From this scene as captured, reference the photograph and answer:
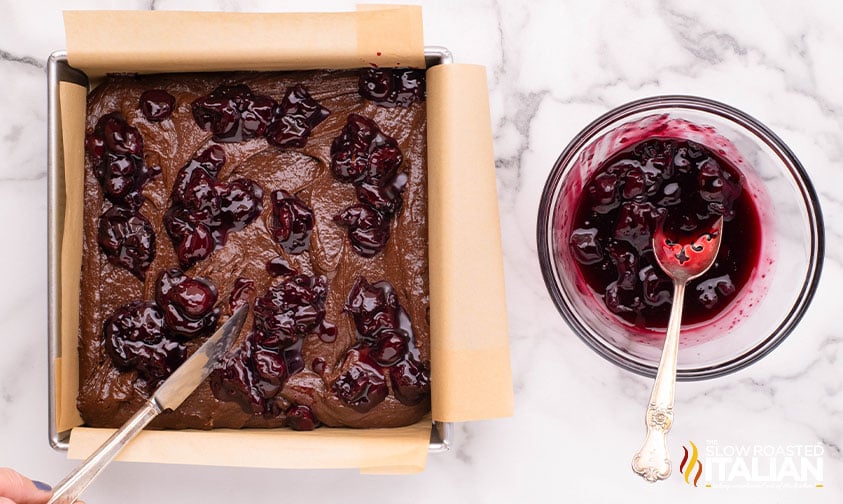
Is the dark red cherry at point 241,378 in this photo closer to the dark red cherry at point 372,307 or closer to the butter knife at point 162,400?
the butter knife at point 162,400

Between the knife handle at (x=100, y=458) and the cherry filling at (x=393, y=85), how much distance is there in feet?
2.93

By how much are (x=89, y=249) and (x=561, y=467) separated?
52.9 inches

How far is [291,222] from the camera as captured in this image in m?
1.70

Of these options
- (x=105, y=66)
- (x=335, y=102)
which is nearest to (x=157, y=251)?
(x=105, y=66)

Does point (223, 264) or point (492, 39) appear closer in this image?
point (223, 264)

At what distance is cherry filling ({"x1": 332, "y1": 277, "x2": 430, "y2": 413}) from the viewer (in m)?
1.68

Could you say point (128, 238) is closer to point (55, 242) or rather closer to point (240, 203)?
point (55, 242)

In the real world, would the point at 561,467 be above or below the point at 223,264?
below

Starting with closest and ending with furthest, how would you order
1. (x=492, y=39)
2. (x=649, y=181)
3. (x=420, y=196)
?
(x=649, y=181)
(x=420, y=196)
(x=492, y=39)

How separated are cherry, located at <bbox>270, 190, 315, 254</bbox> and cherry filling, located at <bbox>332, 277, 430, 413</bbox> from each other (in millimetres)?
182

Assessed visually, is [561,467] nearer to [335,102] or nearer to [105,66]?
[335,102]

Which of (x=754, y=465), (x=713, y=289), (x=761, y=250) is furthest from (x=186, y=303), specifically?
(x=754, y=465)

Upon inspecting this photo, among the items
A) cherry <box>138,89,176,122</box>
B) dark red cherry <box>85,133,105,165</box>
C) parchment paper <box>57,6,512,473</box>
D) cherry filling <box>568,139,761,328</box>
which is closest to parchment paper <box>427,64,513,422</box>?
parchment paper <box>57,6,512,473</box>

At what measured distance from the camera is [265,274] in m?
1.72
